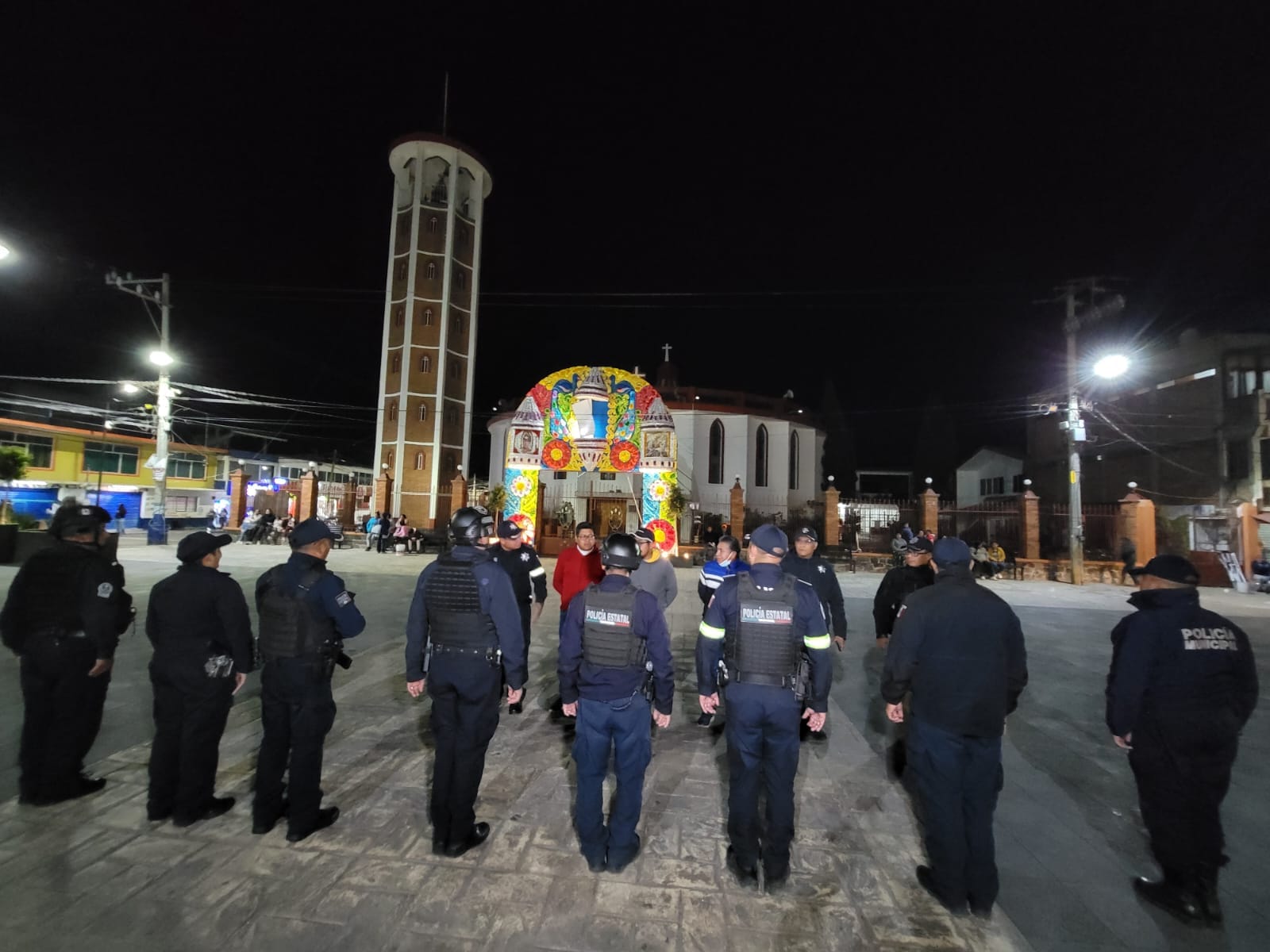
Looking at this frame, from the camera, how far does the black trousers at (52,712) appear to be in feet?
11.2

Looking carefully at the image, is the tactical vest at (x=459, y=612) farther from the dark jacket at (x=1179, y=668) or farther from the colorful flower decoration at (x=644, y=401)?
the colorful flower decoration at (x=644, y=401)

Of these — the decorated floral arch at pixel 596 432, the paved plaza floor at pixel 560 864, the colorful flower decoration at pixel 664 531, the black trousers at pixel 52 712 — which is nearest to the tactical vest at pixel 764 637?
the paved plaza floor at pixel 560 864

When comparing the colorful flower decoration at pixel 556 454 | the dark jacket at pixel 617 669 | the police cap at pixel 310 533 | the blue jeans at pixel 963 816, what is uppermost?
the colorful flower decoration at pixel 556 454

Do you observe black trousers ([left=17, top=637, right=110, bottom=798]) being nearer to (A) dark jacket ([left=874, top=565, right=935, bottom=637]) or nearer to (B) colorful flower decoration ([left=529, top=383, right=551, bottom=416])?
(A) dark jacket ([left=874, top=565, right=935, bottom=637])

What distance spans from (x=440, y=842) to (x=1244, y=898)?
4.08 m

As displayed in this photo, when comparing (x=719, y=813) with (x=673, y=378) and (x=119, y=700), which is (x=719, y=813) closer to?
(x=119, y=700)

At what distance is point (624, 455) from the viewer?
1675 centimetres

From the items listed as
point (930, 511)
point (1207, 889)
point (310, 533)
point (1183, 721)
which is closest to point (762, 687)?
point (1183, 721)

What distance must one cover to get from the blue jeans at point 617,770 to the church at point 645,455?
779cm

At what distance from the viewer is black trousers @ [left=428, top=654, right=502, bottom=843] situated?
3064 millimetres

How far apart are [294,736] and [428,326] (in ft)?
109

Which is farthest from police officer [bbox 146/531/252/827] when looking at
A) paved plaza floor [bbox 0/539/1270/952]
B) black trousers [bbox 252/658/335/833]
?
black trousers [bbox 252/658/335/833]

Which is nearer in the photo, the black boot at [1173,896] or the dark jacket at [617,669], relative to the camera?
the black boot at [1173,896]

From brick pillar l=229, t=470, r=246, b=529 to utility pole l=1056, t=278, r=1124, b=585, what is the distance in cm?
3218
